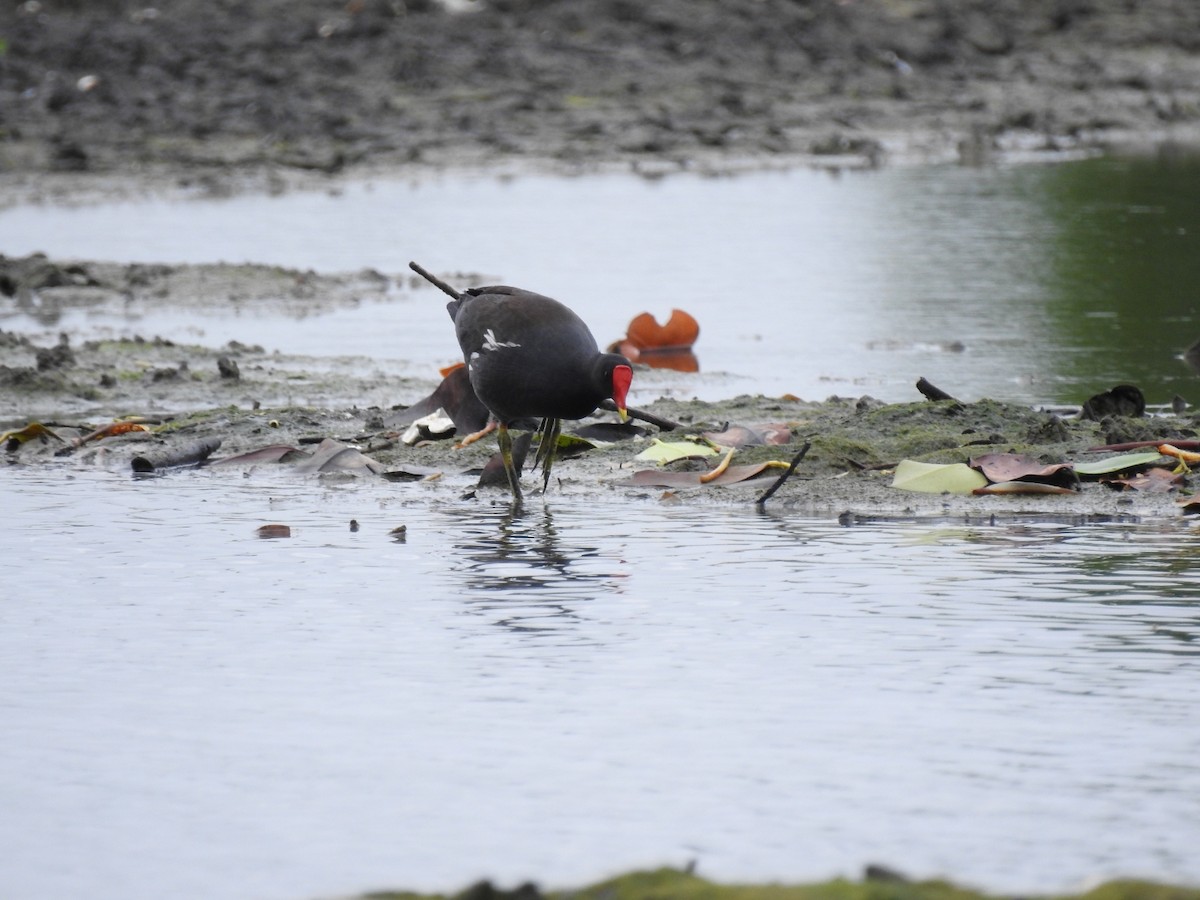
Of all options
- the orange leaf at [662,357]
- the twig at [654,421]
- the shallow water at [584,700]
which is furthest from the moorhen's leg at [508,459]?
the orange leaf at [662,357]

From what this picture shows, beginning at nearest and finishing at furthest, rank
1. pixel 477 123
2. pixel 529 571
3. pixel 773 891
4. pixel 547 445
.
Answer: pixel 773 891
pixel 529 571
pixel 547 445
pixel 477 123

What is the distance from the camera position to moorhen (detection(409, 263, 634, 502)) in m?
7.64

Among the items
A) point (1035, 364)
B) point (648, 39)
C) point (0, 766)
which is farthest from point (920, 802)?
point (648, 39)

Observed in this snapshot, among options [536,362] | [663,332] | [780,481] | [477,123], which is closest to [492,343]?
[536,362]

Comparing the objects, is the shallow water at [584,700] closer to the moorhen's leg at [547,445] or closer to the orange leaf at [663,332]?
the moorhen's leg at [547,445]

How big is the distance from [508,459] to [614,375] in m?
0.85

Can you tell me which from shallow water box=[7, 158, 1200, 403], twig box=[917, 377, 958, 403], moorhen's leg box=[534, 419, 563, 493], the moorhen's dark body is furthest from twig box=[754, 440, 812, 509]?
shallow water box=[7, 158, 1200, 403]

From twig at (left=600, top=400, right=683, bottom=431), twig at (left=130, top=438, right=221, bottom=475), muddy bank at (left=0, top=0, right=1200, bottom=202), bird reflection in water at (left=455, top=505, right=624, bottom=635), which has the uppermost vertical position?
muddy bank at (left=0, top=0, right=1200, bottom=202)

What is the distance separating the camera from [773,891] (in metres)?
3.73

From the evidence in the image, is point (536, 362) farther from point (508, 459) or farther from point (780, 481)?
point (780, 481)

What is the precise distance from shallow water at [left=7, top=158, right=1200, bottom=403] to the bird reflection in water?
10.2 ft

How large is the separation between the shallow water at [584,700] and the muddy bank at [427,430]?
40 centimetres

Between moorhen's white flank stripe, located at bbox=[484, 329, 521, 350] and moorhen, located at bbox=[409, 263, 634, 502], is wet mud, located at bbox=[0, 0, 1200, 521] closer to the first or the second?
moorhen, located at bbox=[409, 263, 634, 502]

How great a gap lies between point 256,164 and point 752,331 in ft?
42.5
